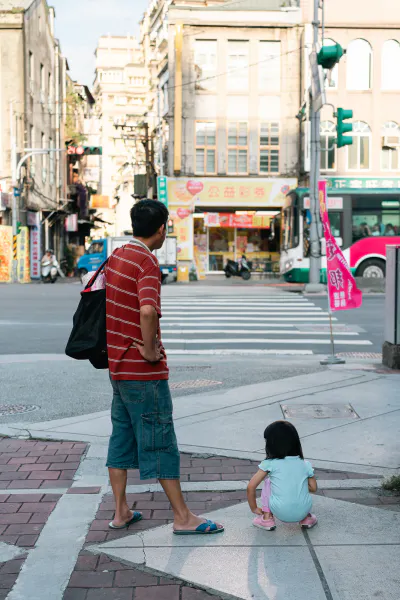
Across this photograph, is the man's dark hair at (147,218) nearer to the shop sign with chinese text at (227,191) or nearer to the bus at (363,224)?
the bus at (363,224)

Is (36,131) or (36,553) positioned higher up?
(36,131)

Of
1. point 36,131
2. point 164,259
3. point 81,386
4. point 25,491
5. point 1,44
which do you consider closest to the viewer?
point 25,491

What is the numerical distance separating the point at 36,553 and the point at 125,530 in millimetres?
562

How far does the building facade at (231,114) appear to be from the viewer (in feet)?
127

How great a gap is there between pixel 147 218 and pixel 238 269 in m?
34.4

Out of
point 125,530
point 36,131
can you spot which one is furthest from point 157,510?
point 36,131

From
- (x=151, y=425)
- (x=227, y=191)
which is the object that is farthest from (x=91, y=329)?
(x=227, y=191)

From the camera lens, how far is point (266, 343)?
45.9 feet

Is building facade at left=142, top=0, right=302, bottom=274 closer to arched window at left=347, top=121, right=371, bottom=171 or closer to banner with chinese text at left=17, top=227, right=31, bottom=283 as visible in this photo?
arched window at left=347, top=121, right=371, bottom=171

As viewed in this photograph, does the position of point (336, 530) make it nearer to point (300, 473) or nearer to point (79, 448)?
point (300, 473)

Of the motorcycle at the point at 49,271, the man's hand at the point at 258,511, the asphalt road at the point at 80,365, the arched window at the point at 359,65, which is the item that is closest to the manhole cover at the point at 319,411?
the asphalt road at the point at 80,365

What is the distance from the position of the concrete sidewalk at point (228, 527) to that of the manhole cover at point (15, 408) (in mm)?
708

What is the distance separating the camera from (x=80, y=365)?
10945mm

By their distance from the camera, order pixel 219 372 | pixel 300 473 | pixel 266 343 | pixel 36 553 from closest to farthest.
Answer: pixel 36 553 → pixel 300 473 → pixel 219 372 → pixel 266 343
